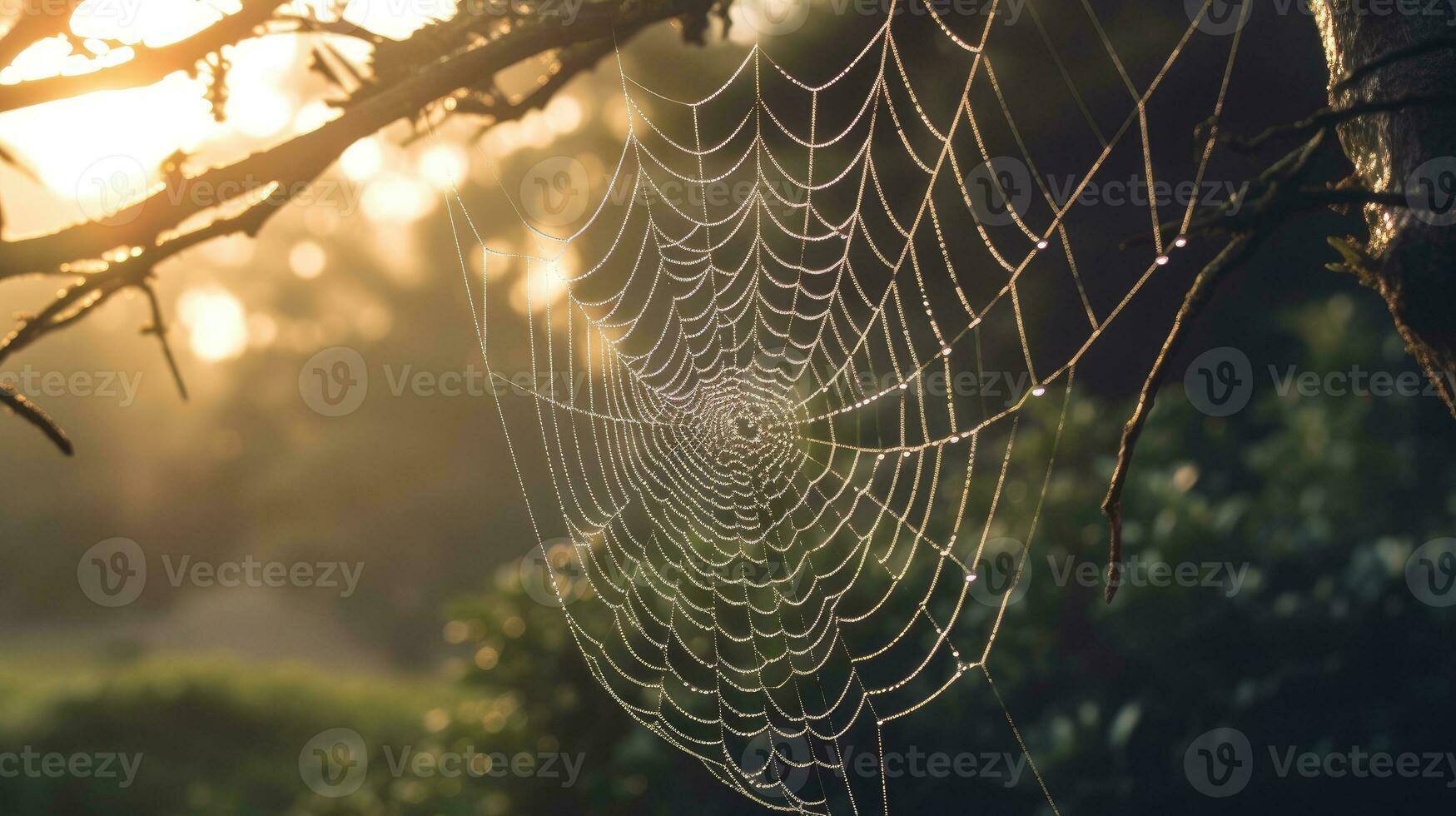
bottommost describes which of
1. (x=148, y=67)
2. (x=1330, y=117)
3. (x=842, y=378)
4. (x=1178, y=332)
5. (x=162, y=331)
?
(x=842, y=378)

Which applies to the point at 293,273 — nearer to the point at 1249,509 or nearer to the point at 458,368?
the point at 458,368

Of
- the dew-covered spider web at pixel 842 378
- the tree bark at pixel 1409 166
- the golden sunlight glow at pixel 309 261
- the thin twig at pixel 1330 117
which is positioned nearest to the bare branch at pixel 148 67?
the dew-covered spider web at pixel 842 378

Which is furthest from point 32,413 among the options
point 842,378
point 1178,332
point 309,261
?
point 309,261

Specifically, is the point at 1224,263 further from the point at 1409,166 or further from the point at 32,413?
the point at 32,413

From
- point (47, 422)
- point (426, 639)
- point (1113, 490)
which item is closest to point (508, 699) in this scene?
point (47, 422)

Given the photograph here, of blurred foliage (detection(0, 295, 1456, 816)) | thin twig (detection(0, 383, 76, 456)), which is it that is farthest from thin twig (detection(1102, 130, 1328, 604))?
blurred foliage (detection(0, 295, 1456, 816))

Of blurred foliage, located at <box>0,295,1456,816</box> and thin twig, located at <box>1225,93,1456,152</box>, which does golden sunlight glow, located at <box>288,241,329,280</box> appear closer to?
blurred foliage, located at <box>0,295,1456,816</box>
